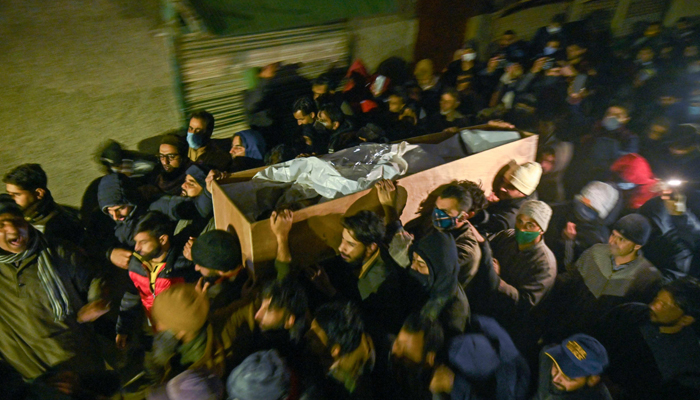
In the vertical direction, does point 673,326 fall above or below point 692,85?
below

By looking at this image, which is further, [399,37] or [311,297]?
[399,37]

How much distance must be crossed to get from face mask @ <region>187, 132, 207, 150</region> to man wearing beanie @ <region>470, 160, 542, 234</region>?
2404mm

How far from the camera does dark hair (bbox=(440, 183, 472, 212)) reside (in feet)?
7.68

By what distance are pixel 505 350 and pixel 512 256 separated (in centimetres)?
81

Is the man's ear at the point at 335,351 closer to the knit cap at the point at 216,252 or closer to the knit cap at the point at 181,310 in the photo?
the knit cap at the point at 181,310

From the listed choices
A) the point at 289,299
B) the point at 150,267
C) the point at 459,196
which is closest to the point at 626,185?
the point at 459,196

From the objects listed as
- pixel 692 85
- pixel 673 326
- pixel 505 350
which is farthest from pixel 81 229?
pixel 692 85

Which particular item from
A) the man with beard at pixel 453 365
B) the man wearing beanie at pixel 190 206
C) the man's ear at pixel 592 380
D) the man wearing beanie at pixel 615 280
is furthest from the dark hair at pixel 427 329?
the man wearing beanie at pixel 190 206

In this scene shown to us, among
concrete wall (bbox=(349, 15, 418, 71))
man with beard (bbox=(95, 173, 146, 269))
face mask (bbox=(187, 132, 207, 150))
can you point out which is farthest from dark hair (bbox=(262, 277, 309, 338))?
concrete wall (bbox=(349, 15, 418, 71))

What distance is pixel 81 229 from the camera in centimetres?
274

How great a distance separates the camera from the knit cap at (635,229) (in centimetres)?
238

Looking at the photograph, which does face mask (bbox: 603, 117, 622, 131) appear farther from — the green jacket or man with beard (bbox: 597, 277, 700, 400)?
the green jacket

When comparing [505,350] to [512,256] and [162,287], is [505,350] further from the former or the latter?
[162,287]

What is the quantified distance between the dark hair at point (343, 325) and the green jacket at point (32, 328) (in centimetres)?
155
